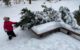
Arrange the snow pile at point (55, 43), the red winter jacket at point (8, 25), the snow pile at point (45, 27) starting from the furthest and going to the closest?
the red winter jacket at point (8, 25)
the snow pile at point (45, 27)
the snow pile at point (55, 43)

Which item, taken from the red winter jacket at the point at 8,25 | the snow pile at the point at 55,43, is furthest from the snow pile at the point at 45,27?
the red winter jacket at the point at 8,25

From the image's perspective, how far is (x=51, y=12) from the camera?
6633mm

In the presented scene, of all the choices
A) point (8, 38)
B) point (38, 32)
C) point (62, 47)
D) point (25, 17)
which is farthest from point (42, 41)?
point (8, 38)

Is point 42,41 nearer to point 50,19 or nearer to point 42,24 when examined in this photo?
point 42,24

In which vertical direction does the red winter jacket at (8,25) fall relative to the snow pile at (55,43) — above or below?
above

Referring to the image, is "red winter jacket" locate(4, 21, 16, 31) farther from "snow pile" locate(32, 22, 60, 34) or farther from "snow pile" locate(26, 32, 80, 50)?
"snow pile" locate(26, 32, 80, 50)

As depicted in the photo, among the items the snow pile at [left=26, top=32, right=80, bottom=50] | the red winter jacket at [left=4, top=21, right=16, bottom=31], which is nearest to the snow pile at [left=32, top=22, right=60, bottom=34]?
the snow pile at [left=26, top=32, right=80, bottom=50]

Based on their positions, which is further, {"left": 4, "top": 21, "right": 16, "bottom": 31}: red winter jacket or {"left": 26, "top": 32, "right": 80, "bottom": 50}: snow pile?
{"left": 4, "top": 21, "right": 16, "bottom": 31}: red winter jacket

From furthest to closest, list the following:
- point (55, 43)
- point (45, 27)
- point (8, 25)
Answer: point (8, 25), point (45, 27), point (55, 43)

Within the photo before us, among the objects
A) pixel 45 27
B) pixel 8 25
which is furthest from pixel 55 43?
pixel 8 25

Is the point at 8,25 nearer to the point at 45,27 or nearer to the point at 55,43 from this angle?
the point at 45,27

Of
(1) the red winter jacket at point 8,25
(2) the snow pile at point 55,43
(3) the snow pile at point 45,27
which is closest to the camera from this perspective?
(2) the snow pile at point 55,43

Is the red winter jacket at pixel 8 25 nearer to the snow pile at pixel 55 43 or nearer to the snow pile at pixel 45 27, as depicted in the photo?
the snow pile at pixel 45 27

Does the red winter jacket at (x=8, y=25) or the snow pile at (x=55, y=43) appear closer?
the snow pile at (x=55, y=43)
